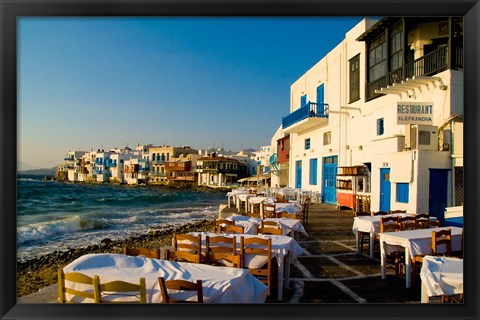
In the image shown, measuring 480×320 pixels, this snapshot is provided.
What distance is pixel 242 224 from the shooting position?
673 cm

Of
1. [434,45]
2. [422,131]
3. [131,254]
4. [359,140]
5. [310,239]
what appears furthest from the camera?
[359,140]

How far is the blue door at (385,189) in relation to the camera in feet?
35.3

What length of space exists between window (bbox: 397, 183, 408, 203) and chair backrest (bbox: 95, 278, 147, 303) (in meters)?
8.63

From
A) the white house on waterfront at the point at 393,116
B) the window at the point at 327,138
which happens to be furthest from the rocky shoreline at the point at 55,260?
the window at the point at 327,138

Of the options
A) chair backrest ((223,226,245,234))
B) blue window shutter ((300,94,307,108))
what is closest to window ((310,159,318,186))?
blue window shutter ((300,94,307,108))

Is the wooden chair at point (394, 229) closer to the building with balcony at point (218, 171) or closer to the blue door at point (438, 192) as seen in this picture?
the blue door at point (438, 192)

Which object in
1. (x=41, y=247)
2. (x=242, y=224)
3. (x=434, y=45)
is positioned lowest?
(x=41, y=247)

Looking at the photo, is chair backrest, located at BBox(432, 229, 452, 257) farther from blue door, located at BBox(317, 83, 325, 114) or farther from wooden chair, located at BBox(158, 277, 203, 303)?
blue door, located at BBox(317, 83, 325, 114)

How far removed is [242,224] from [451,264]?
12.9ft

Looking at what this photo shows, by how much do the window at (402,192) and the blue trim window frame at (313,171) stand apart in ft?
29.3

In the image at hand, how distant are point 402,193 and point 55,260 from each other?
9.86 m
